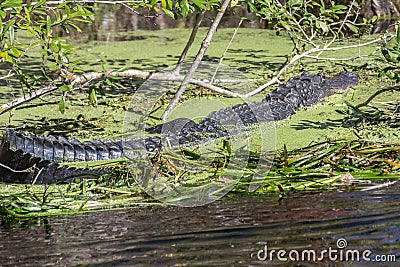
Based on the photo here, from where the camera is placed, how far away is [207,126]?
491 centimetres

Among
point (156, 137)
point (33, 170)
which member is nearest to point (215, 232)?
point (33, 170)

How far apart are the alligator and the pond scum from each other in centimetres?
17

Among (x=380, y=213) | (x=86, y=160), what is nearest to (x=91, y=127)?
(x=86, y=160)

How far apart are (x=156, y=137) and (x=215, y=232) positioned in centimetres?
203

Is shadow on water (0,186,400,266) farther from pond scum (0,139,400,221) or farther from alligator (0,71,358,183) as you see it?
alligator (0,71,358,183)

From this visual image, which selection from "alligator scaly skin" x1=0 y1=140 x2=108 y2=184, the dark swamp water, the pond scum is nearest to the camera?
the dark swamp water

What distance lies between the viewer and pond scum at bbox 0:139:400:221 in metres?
3.32

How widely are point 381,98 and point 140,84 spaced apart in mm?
2222

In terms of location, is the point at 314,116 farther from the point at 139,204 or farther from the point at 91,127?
the point at 139,204

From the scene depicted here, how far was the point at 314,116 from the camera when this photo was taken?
17.3ft

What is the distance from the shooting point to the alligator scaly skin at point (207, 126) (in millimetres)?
4375

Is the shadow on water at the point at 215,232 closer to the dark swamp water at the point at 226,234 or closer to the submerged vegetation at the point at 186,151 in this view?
the dark swamp water at the point at 226,234

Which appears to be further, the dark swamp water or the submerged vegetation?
the submerged vegetation

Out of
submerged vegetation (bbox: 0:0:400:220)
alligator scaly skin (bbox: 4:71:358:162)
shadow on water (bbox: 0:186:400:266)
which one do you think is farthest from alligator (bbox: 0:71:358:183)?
shadow on water (bbox: 0:186:400:266)
